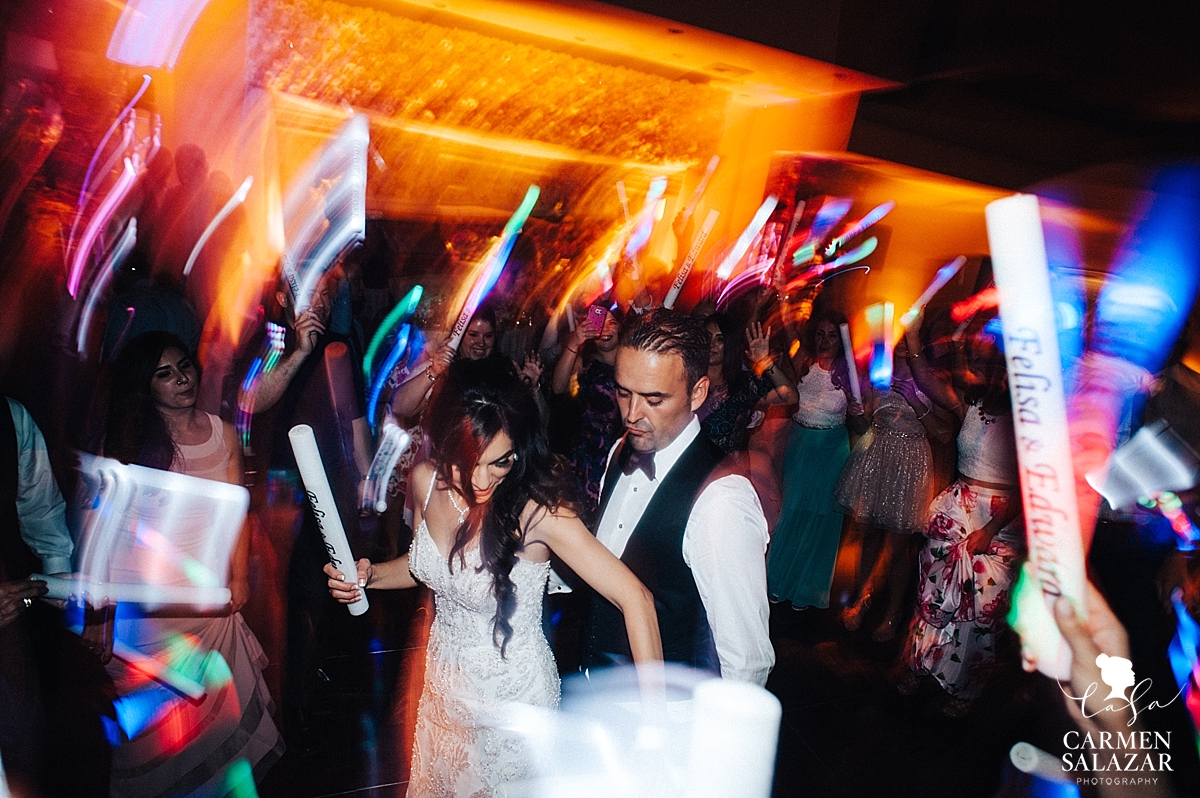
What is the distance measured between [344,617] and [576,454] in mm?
1594

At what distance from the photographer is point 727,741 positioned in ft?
5.08

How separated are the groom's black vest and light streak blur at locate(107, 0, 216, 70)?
5579 mm

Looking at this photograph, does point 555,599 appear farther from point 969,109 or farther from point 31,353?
point 969,109

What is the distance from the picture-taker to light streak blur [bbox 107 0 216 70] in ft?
16.2

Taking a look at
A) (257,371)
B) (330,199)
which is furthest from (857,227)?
(257,371)

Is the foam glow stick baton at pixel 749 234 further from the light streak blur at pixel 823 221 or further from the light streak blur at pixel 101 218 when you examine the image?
the light streak blur at pixel 101 218

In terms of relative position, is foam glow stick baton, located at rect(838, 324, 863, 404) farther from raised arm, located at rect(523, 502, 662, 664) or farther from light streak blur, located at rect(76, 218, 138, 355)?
light streak blur, located at rect(76, 218, 138, 355)

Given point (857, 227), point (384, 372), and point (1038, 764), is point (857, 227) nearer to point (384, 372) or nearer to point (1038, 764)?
point (384, 372)

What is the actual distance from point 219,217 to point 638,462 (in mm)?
4919

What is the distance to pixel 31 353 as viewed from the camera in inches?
90.0

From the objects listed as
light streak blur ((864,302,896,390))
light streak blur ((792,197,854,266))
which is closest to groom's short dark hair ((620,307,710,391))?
light streak blur ((864,302,896,390))

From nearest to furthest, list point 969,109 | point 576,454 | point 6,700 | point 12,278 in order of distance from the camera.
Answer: point 6,700 → point 12,278 → point 576,454 → point 969,109

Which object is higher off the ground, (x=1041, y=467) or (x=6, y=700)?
(x=1041, y=467)

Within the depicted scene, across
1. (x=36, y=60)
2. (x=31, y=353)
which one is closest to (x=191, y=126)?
(x=36, y=60)
